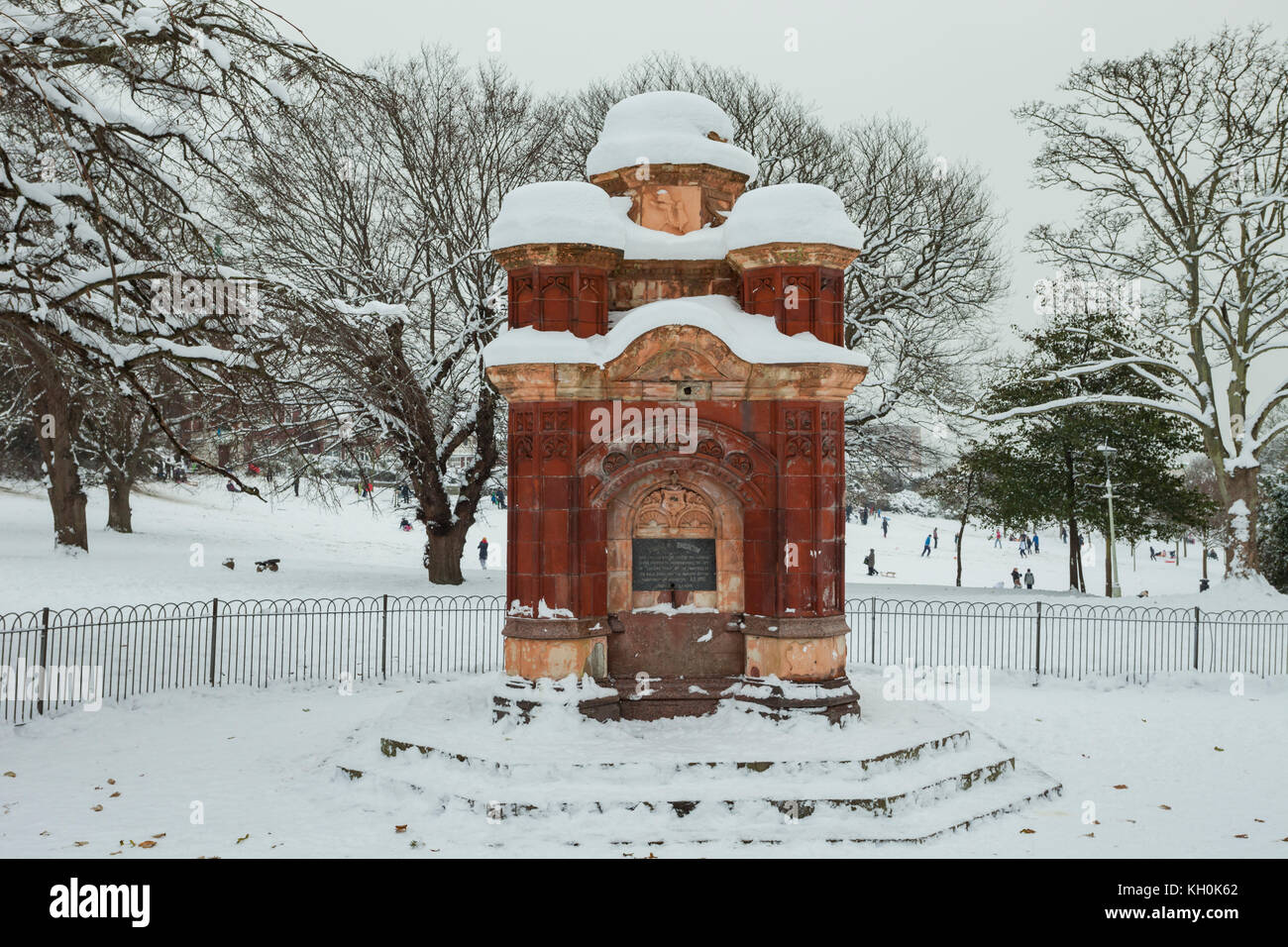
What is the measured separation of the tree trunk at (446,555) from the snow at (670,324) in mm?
14752

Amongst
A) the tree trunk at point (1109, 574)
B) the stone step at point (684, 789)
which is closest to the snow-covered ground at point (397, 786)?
the stone step at point (684, 789)

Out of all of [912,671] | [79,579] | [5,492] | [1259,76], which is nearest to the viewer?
[912,671]

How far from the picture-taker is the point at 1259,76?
75.4ft

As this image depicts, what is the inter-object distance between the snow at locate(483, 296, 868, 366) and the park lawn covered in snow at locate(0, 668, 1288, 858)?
3.92 m

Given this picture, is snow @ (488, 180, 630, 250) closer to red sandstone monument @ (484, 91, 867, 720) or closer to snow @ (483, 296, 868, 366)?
red sandstone monument @ (484, 91, 867, 720)

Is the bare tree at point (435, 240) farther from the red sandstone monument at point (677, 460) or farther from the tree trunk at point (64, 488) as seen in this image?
the red sandstone monument at point (677, 460)

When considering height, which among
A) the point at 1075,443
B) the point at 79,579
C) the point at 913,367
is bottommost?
the point at 79,579

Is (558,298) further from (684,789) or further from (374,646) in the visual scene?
(374,646)

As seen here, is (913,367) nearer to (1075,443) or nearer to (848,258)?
(1075,443)

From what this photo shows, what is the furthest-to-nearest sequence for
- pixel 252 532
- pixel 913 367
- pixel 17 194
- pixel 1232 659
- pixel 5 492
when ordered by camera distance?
1. pixel 5 492
2. pixel 252 532
3. pixel 913 367
4. pixel 1232 659
5. pixel 17 194

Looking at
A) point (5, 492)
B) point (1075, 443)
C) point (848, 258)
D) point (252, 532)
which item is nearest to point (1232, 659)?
point (1075, 443)

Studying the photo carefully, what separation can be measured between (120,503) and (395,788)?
89.3 ft

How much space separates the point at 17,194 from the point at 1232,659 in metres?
19.6

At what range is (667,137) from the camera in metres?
11.2
